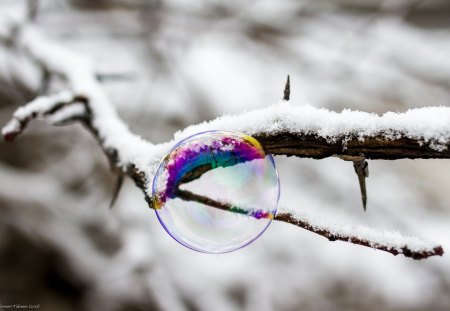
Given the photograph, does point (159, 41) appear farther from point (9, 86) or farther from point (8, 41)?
point (8, 41)

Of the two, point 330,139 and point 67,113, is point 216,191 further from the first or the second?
point 67,113

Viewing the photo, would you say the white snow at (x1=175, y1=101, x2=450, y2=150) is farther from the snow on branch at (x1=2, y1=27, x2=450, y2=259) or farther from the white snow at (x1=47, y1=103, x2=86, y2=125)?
the white snow at (x1=47, y1=103, x2=86, y2=125)

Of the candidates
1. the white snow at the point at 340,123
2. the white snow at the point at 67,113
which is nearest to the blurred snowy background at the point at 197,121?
the white snow at the point at 67,113

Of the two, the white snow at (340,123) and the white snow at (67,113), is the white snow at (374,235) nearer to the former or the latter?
the white snow at (340,123)

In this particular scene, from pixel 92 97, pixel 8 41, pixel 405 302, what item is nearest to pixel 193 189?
pixel 92 97

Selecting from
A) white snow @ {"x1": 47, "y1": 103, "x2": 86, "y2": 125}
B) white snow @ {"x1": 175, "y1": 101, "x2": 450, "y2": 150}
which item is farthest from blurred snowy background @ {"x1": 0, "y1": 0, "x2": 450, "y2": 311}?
white snow @ {"x1": 175, "y1": 101, "x2": 450, "y2": 150}
